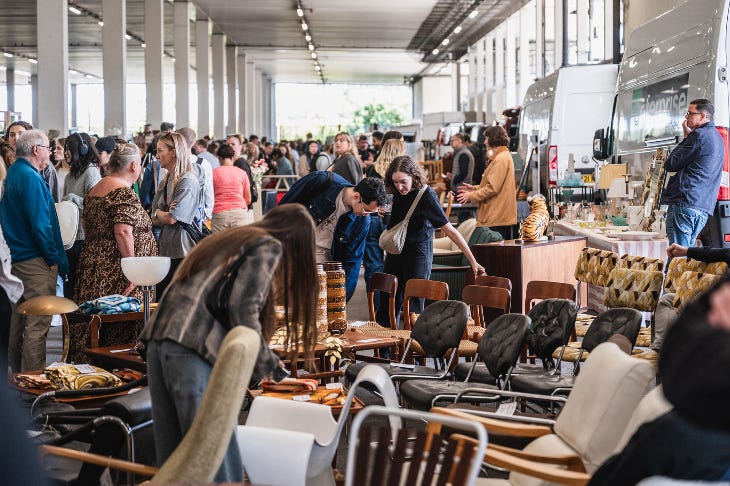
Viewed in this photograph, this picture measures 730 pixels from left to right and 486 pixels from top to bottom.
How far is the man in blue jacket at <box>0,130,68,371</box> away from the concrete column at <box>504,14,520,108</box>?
24.2 metres

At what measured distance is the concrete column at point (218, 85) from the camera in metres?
30.1

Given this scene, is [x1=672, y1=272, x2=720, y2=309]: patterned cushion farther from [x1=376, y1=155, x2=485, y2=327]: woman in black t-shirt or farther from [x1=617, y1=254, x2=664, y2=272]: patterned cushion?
[x1=376, y1=155, x2=485, y2=327]: woman in black t-shirt

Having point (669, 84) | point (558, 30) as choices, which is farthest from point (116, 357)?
point (558, 30)

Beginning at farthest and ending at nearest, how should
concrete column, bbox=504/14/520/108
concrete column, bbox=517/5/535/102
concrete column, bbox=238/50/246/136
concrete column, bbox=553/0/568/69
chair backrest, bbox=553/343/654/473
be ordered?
1. concrete column, bbox=238/50/246/136
2. concrete column, bbox=504/14/520/108
3. concrete column, bbox=517/5/535/102
4. concrete column, bbox=553/0/568/69
5. chair backrest, bbox=553/343/654/473

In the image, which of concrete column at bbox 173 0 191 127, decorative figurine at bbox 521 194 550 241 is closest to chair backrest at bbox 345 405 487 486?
decorative figurine at bbox 521 194 550 241

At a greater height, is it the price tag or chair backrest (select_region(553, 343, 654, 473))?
chair backrest (select_region(553, 343, 654, 473))

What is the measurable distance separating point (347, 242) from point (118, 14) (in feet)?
42.0

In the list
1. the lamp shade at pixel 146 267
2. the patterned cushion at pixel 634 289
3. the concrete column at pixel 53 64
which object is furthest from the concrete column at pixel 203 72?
the lamp shade at pixel 146 267

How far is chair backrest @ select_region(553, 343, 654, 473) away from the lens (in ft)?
12.0

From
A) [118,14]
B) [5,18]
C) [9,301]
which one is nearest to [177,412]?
[9,301]

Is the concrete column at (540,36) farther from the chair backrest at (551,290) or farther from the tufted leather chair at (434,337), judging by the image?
the tufted leather chair at (434,337)

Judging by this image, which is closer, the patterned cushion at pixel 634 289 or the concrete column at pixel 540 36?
the patterned cushion at pixel 634 289

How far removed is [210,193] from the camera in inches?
348

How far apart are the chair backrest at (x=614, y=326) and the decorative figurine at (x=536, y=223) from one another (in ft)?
11.7
